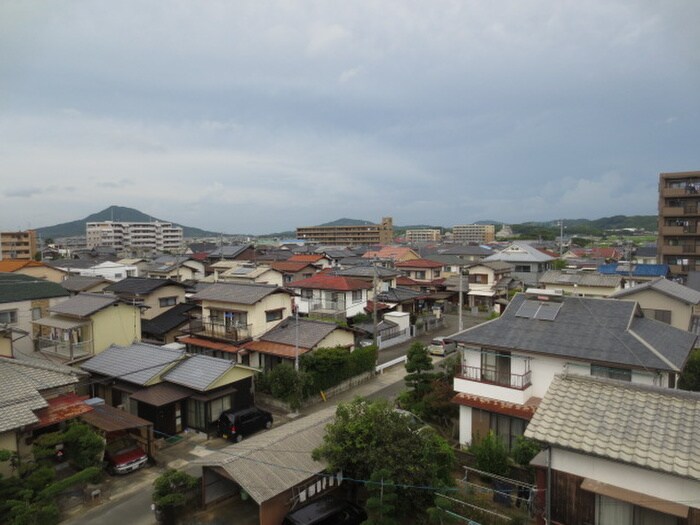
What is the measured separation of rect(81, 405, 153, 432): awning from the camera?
51.0 ft

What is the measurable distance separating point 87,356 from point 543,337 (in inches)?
893

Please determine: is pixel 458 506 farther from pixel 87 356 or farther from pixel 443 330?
pixel 443 330

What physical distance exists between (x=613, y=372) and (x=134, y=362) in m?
20.3

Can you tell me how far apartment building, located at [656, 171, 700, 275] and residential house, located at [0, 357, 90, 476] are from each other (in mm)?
58554

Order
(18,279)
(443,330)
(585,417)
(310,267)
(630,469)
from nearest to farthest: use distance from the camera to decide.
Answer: (630,469), (585,417), (18,279), (443,330), (310,267)

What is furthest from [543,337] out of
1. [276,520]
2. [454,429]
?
[276,520]

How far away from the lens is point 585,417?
8703 millimetres

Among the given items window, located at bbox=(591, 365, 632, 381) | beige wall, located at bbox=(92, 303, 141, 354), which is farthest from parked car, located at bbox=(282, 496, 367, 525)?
beige wall, located at bbox=(92, 303, 141, 354)

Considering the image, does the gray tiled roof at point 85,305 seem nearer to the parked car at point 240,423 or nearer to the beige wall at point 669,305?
the parked car at point 240,423

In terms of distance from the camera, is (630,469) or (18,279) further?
(18,279)

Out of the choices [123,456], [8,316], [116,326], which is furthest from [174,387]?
[8,316]

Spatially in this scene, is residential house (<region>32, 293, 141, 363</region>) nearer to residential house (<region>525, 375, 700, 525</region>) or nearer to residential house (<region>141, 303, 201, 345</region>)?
residential house (<region>141, 303, 201, 345</region>)

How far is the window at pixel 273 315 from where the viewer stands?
26.2 meters

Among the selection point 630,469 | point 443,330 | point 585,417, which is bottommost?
point 443,330
